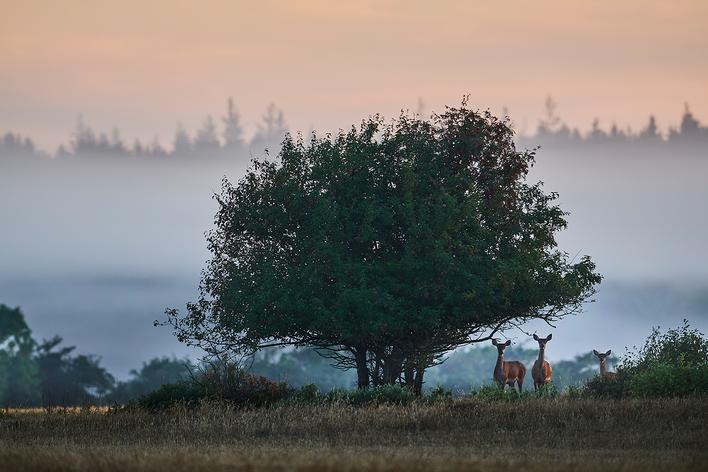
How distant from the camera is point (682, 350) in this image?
195ft

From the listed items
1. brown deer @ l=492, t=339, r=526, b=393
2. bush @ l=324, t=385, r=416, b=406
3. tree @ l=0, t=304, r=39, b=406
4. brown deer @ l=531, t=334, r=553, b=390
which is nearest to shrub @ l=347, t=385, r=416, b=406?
bush @ l=324, t=385, r=416, b=406

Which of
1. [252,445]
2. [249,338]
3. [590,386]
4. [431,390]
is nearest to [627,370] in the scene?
[590,386]

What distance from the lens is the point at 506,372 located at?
196ft

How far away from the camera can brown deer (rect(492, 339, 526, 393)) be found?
5920 centimetres

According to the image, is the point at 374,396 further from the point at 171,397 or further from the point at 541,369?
the point at 541,369

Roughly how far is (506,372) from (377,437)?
19663 millimetres

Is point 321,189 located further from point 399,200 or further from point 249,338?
point 249,338

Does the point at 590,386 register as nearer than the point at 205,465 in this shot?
No

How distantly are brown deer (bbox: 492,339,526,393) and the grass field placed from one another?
9.95 meters

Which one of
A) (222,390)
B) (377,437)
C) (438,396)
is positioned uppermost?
(222,390)

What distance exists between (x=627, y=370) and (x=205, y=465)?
31062mm

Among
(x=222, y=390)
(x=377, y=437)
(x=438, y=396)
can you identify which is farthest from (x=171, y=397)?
(x=377, y=437)

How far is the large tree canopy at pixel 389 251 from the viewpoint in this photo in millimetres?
55969

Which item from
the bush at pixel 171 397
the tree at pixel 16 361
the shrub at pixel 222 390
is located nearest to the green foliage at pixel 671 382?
the shrub at pixel 222 390
